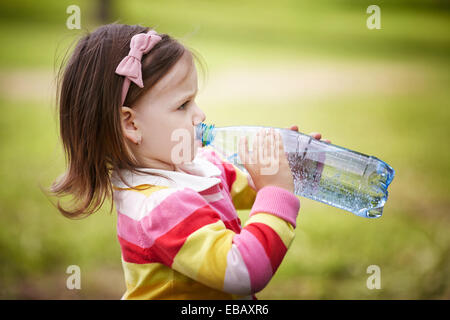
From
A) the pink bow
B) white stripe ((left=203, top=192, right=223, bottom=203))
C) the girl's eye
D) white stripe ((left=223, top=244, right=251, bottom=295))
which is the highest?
the pink bow

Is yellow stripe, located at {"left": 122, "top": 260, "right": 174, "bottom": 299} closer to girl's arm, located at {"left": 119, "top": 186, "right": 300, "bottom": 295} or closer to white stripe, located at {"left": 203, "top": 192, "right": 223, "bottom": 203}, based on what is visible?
girl's arm, located at {"left": 119, "top": 186, "right": 300, "bottom": 295}

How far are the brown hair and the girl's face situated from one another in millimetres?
21

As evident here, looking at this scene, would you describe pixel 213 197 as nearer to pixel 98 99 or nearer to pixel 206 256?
pixel 206 256

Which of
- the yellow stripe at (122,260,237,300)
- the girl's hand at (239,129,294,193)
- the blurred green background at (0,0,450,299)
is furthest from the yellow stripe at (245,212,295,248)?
the blurred green background at (0,0,450,299)

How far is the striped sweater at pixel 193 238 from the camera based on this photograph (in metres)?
1.06

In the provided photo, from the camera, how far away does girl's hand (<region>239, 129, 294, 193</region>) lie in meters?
1.19

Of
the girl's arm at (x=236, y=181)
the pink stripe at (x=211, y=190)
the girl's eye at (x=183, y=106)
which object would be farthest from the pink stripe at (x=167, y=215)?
the girl's arm at (x=236, y=181)

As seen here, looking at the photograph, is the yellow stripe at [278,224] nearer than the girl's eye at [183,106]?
Yes

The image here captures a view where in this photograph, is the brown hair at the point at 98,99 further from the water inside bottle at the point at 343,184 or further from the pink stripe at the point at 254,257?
the water inside bottle at the point at 343,184

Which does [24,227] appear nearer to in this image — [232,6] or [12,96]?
[12,96]

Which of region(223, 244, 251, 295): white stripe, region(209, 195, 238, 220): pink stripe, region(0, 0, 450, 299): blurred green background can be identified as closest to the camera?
region(223, 244, 251, 295): white stripe

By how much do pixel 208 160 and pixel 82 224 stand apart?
5.58ft

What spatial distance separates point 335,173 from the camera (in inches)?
59.7
